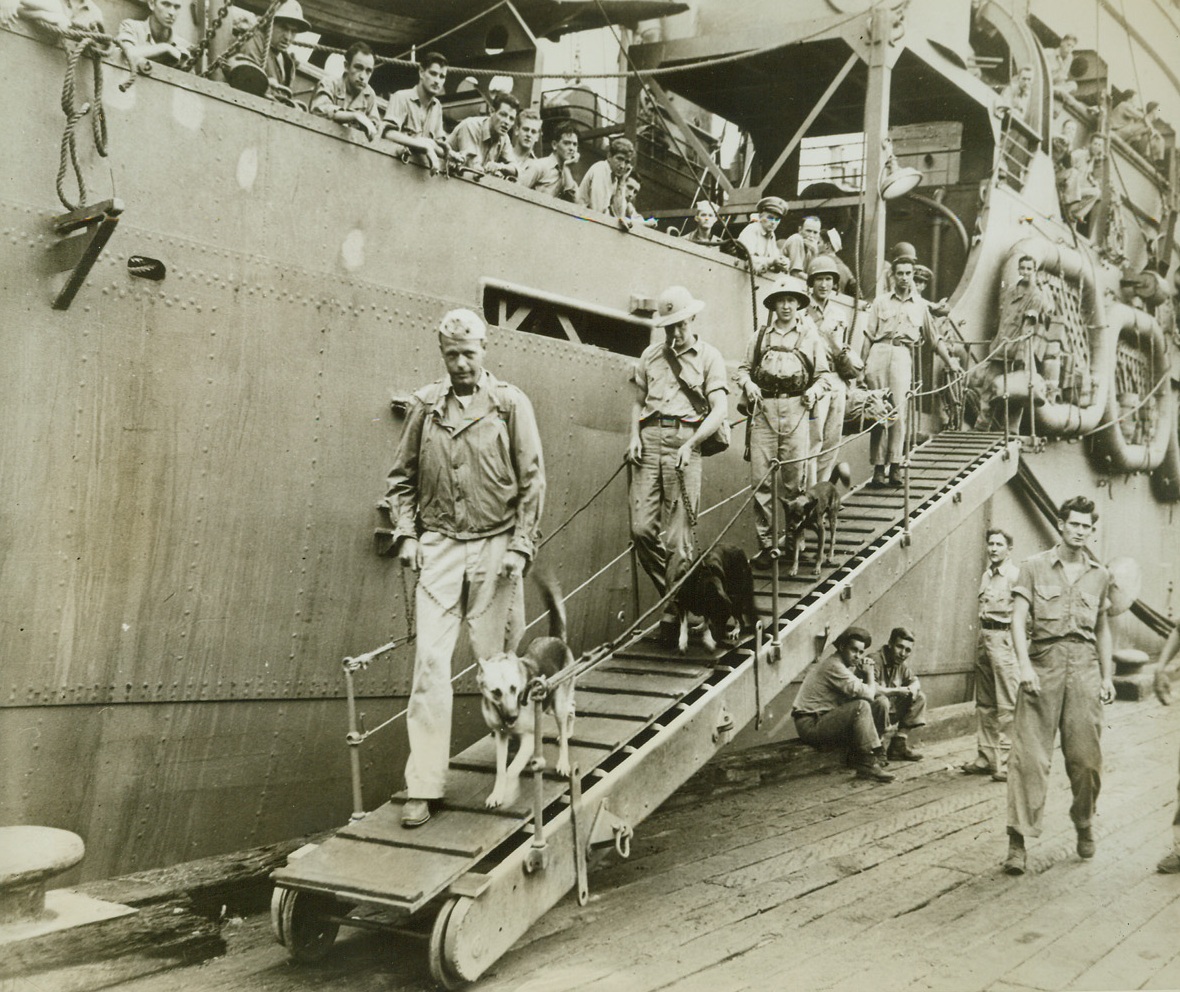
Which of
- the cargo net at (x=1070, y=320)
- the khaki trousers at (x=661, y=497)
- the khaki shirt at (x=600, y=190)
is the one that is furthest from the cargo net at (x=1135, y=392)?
the khaki trousers at (x=661, y=497)

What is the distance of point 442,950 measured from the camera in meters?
3.75

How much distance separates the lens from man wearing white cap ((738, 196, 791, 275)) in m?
8.57

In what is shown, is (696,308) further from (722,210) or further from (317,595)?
(722,210)

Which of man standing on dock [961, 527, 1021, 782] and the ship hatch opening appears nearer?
the ship hatch opening

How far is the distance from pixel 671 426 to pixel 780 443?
3.94 ft

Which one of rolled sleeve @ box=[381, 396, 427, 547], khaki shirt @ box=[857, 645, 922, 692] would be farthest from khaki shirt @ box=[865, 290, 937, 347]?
rolled sleeve @ box=[381, 396, 427, 547]

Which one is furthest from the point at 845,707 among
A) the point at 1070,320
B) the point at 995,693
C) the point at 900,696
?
the point at 1070,320

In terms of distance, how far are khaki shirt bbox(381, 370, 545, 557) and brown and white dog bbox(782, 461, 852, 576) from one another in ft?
8.67

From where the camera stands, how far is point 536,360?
6691mm

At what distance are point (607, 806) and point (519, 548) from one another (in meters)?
1.15

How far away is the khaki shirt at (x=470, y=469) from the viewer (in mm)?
4543

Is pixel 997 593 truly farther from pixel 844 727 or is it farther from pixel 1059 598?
pixel 1059 598

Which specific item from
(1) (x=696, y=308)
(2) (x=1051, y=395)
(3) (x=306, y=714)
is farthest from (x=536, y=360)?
(2) (x=1051, y=395)

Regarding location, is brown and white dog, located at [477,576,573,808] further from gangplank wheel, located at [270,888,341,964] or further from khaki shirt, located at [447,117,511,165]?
khaki shirt, located at [447,117,511,165]
